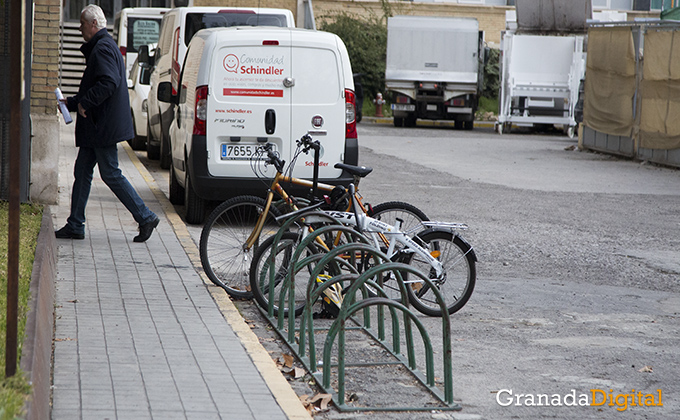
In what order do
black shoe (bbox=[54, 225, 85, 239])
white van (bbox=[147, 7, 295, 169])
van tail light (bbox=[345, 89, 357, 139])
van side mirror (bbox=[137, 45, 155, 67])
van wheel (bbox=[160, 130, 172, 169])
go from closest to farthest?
black shoe (bbox=[54, 225, 85, 239]) < van tail light (bbox=[345, 89, 357, 139]) < white van (bbox=[147, 7, 295, 169]) < van wheel (bbox=[160, 130, 172, 169]) < van side mirror (bbox=[137, 45, 155, 67])

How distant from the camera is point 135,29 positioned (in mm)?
21125

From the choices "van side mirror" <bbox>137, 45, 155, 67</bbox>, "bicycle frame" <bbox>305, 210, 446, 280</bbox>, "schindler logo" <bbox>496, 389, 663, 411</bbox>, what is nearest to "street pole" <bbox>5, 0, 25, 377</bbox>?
"schindler logo" <bbox>496, 389, 663, 411</bbox>

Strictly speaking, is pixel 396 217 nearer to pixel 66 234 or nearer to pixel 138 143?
pixel 66 234

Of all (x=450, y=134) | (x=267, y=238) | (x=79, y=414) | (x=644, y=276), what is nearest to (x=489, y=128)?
(x=450, y=134)

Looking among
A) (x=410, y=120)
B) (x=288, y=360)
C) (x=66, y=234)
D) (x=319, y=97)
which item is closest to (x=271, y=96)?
(x=319, y=97)

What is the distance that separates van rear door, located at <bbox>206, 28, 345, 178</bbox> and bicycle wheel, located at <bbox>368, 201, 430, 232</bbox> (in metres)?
2.70

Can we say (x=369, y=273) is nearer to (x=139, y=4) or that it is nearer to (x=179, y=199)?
(x=179, y=199)

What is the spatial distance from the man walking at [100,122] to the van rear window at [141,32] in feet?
41.9

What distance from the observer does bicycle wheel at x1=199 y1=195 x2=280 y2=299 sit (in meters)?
7.18

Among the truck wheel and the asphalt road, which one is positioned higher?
the truck wheel

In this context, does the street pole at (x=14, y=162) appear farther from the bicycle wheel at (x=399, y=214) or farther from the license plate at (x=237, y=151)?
the license plate at (x=237, y=151)

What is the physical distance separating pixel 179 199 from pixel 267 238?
4944mm

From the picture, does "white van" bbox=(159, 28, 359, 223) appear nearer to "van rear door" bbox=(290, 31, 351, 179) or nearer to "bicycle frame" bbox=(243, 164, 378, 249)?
"van rear door" bbox=(290, 31, 351, 179)

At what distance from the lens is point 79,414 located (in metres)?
4.34
